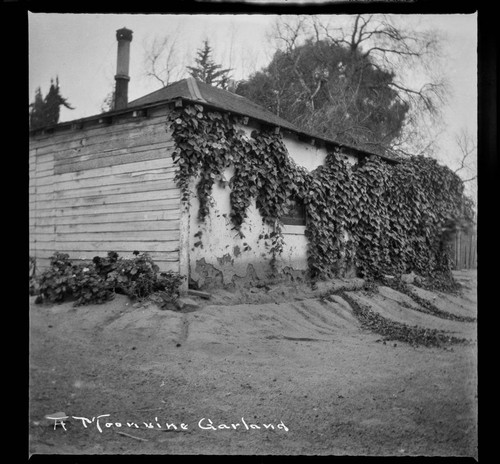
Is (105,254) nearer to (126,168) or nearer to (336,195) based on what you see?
(126,168)

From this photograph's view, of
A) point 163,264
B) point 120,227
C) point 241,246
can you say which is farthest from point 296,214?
point 120,227

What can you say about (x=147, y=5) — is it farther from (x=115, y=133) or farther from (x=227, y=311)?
(x=227, y=311)

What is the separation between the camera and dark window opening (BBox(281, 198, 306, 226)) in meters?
4.43

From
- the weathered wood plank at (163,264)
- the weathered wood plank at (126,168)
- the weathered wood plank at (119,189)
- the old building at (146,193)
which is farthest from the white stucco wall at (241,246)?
the weathered wood plank at (126,168)

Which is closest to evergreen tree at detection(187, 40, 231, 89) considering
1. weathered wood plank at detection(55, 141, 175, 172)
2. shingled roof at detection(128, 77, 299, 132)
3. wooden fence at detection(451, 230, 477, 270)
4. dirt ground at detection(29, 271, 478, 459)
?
shingled roof at detection(128, 77, 299, 132)

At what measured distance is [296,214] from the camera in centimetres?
447

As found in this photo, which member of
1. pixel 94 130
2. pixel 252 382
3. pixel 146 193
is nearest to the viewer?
pixel 252 382

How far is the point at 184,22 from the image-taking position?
329 centimetres

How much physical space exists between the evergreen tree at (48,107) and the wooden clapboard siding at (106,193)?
5.4 inches

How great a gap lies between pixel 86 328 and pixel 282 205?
244cm

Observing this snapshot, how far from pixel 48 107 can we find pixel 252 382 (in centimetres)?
289

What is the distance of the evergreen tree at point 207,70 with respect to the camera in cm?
348

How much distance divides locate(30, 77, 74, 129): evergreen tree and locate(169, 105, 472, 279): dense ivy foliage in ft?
5.54
